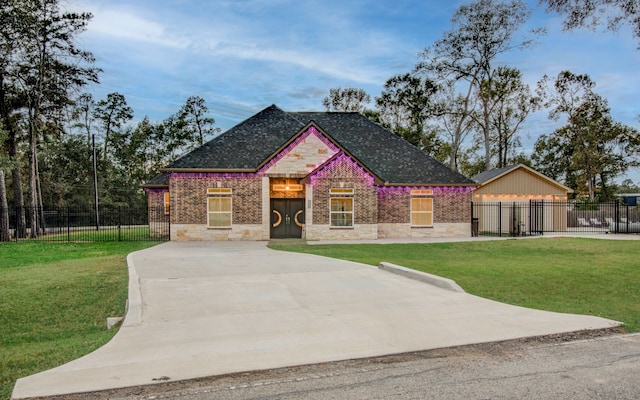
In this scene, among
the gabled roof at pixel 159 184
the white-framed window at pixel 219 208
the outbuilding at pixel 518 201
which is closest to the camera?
the white-framed window at pixel 219 208

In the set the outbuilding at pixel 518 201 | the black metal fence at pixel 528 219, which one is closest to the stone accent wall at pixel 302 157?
the black metal fence at pixel 528 219

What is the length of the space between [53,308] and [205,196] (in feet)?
54.0

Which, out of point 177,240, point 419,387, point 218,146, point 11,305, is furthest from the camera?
point 218,146

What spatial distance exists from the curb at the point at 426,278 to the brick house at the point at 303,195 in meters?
12.3

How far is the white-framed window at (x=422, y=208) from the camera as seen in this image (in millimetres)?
27750

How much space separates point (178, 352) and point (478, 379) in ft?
12.2

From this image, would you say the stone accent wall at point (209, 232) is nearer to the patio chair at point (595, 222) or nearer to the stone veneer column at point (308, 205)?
the stone veneer column at point (308, 205)

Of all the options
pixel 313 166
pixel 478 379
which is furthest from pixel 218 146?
pixel 478 379

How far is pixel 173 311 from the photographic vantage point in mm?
8477

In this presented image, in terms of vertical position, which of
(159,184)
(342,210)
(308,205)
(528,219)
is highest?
(159,184)

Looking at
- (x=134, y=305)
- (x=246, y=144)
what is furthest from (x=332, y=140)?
(x=134, y=305)

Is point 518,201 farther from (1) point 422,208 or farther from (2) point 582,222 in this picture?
(2) point 582,222

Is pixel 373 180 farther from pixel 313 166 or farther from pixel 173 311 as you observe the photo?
pixel 173 311

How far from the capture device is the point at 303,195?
89.2ft
